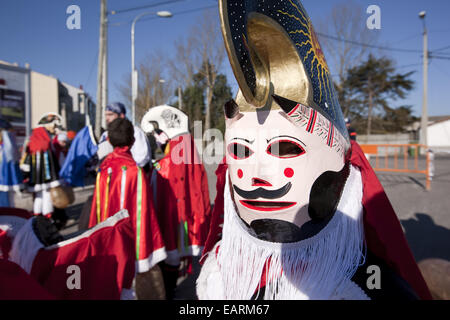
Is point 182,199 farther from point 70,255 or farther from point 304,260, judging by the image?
point 304,260

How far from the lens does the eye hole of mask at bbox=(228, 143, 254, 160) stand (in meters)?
1.03

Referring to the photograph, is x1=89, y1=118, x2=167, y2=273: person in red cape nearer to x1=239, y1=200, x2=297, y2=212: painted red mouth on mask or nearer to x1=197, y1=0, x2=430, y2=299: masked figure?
x1=197, y1=0, x2=430, y2=299: masked figure

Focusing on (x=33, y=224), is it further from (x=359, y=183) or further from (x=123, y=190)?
(x=359, y=183)

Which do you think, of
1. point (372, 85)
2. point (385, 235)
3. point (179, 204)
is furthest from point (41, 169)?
point (372, 85)

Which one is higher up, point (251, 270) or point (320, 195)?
point (320, 195)

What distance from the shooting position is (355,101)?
21.0 meters

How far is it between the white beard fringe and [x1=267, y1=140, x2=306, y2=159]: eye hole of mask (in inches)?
12.1

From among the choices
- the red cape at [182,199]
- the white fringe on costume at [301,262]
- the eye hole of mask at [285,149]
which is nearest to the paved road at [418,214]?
the red cape at [182,199]

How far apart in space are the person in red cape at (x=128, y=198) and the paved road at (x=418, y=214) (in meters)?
0.76

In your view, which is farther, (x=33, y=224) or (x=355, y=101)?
(x=355, y=101)

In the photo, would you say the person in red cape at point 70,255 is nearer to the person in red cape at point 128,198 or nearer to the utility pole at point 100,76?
the person in red cape at point 128,198

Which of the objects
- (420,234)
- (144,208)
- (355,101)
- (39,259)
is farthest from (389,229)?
(355,101)

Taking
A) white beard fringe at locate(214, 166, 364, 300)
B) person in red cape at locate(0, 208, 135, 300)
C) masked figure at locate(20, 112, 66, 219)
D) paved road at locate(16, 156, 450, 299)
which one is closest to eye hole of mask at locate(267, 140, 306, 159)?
white beard fringe at locate(214, 166, 364, 300)
